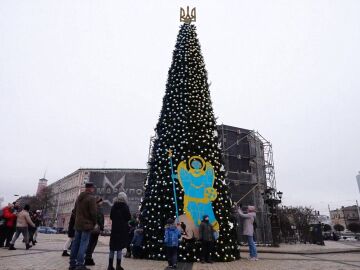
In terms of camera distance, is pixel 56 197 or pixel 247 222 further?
pixel 56 197

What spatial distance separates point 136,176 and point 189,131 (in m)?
54.1

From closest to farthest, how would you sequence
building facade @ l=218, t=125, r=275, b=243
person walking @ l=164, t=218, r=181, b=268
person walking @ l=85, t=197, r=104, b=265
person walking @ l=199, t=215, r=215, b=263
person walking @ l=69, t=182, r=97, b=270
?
1. person walking @ l=69, t=182, r=97, b=270
2. person walking @ l=85, t=197, r=104, b=265
3. person walking @ l=164, t=218, r=181, b=268
4. person walking @ l=199, t=215, r=215, b=263
5. building facade @ l=218, t=125, r=275, b=243

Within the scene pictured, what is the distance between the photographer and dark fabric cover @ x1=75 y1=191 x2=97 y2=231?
5.54m

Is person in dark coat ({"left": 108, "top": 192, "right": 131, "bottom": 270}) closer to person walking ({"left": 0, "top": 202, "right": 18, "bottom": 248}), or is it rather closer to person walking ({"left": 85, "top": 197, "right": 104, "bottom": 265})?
person walking ({"left": 85, "top": 197, "right": 104, "bottom": 265})

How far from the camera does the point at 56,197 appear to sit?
83.5m

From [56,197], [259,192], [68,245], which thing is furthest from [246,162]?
[56,197]

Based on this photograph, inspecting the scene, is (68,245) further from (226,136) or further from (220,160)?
(226,136)

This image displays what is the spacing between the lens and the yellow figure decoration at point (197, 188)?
29.1ft

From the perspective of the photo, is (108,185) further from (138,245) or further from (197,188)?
(197,188)

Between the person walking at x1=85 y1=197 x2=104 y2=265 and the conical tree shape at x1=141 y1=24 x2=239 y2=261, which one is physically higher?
the conical tree shape at x1=141 y1=24 x2=239 y2=261

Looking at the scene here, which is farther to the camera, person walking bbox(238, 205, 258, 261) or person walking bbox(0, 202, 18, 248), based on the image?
person walking bbox(0, 202, 18, 248)

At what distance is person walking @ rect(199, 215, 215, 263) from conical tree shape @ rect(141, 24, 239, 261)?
27 centimetres

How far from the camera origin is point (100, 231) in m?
7.32

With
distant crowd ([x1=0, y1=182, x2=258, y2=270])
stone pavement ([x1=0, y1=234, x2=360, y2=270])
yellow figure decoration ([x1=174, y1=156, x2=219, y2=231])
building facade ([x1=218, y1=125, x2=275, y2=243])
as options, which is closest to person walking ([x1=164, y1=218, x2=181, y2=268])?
distant crowd ([x1=0, y1=182, x2=258, y2=270])
